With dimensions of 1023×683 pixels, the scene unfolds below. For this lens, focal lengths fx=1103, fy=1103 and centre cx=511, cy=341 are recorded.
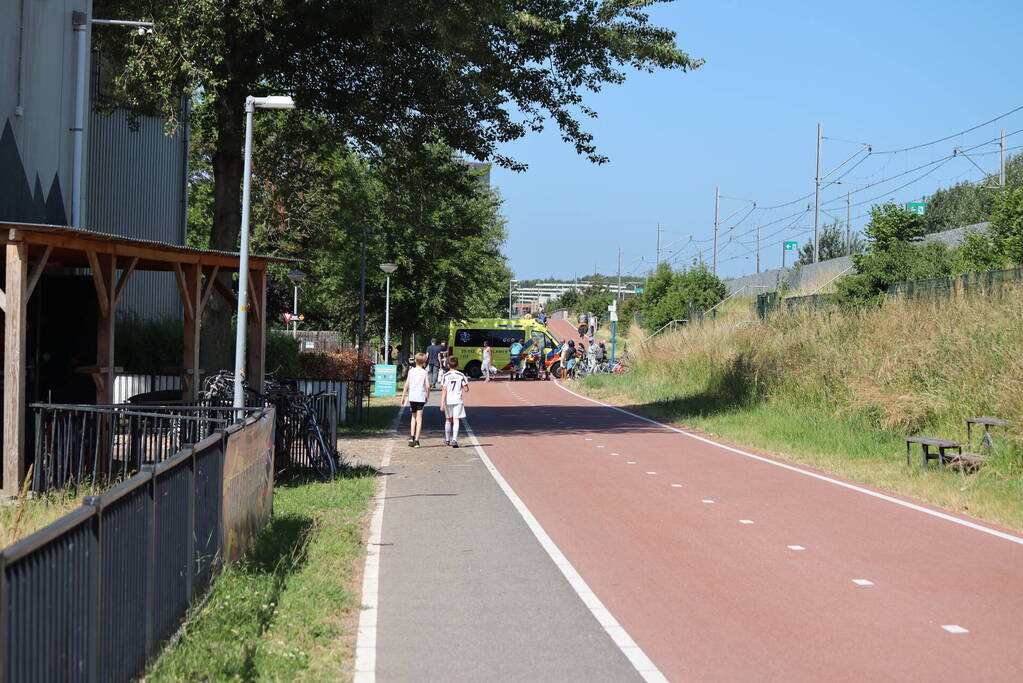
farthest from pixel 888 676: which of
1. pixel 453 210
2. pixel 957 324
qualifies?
pixel 453 210

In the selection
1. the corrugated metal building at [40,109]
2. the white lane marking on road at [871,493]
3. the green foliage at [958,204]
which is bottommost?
the white lane marking on road at [871,493]

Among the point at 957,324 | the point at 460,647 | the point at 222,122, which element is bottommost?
the point at 460,647

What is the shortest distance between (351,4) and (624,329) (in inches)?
3195

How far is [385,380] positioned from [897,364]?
19.0 metres

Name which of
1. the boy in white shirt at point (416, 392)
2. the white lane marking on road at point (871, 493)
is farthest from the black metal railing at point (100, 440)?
the boy in white shirt at point (416, 392)

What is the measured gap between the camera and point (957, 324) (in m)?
20.7

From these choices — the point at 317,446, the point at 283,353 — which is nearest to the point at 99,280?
the point at 317,446

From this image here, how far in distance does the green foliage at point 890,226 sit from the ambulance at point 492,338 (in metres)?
21.8

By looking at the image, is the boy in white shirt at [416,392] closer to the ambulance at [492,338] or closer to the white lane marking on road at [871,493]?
the white lane marking on road at [871,493]

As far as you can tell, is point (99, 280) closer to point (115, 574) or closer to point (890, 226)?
point (115, 574)

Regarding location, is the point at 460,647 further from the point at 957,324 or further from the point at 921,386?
the point at 957,324

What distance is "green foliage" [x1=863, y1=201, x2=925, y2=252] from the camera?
Answer: 35.2 m

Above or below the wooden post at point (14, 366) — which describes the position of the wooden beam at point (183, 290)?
above

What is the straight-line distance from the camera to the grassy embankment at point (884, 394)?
1484 centimetres
